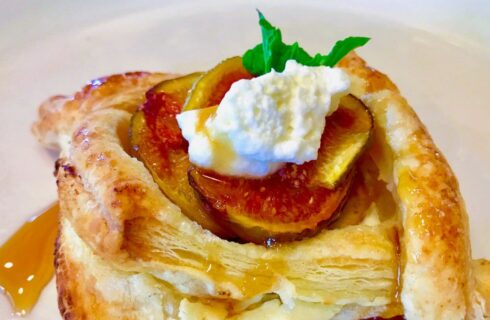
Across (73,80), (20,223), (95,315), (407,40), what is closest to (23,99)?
(73,80)

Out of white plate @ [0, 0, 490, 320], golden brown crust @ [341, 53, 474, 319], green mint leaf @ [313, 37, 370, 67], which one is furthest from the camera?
white plate @ [0, 0, 490, 320]

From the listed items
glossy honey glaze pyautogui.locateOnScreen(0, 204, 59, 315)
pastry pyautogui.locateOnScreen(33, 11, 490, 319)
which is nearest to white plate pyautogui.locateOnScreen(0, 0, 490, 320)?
glossy honey glaze pyautogui.locateOnScreen(0, 204, 59, 315)

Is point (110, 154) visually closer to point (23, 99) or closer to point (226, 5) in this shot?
point (23, 99)

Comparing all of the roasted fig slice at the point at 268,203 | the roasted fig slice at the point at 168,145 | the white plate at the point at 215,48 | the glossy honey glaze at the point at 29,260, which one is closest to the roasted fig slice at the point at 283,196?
the roasted fig slice at the point at 268,203

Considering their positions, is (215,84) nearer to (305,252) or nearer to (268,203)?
(268,203)

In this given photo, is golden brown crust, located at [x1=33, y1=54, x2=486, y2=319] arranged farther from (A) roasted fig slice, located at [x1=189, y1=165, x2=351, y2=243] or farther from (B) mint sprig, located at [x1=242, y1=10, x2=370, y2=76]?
(B) mint sprig, located at [x1=242, y1=10, x2=370, y2=76]

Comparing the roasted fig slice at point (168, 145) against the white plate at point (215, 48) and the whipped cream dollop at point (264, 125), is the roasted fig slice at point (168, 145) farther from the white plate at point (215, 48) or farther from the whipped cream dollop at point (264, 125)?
the white plate at point (215, 48)
